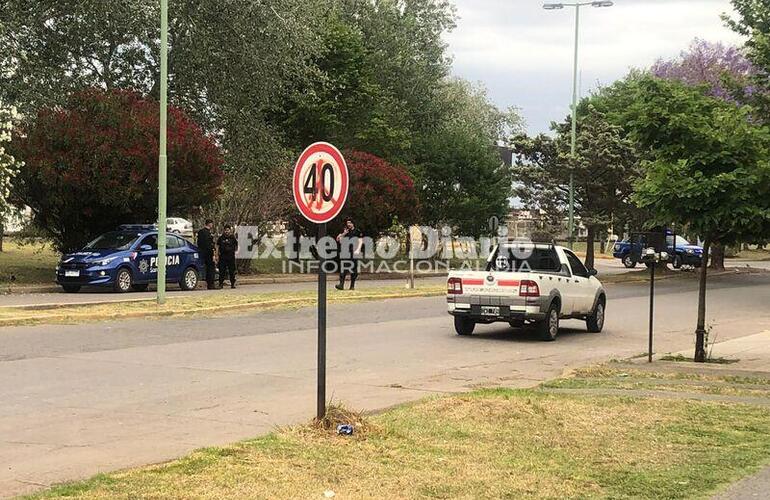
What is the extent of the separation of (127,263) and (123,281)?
0.48m

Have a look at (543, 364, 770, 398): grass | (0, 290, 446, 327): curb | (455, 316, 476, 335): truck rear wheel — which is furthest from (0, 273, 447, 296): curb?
(543, 364, 770, 398): grass

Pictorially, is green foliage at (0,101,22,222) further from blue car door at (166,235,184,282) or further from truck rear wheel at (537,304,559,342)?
truck rear wheel at (537,304,559,342)

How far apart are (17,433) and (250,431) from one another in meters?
1.97

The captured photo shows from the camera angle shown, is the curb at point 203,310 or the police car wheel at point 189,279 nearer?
the curb at point 203,310

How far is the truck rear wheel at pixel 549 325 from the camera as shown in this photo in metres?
16.2

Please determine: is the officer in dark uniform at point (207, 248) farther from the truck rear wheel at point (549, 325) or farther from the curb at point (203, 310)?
the truck rear wheel at point (549, 325)

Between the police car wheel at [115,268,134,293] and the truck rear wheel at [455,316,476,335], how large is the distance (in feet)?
35.1

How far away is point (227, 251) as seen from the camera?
25938mm

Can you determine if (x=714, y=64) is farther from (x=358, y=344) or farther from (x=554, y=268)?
(x=358, y=344)

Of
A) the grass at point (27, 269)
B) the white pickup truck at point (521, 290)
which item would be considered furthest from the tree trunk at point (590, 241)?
the white pickup truck at point (521, 290)

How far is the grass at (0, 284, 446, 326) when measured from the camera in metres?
17.0

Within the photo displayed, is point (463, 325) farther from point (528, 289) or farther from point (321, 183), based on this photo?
point (321, 183)

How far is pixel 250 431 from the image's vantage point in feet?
26.8

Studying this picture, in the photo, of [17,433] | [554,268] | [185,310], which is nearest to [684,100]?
[554,268]
